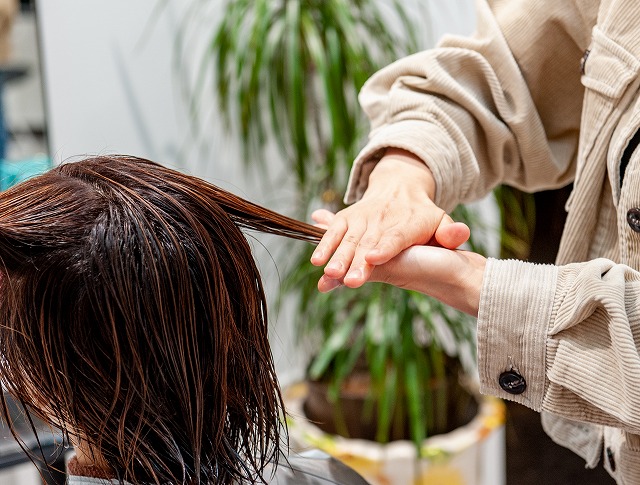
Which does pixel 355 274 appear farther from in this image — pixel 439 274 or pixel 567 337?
pixel 567 337

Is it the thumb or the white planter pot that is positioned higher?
the thumb

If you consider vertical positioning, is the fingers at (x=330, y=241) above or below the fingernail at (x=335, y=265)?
above

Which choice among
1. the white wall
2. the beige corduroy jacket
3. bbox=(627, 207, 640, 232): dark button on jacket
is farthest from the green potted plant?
bbox=(627, 207, 640, 232): dark button on jacket

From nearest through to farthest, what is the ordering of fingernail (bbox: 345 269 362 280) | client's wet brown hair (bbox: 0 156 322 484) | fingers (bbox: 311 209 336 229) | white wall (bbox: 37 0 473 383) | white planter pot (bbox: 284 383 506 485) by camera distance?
client's wet brown hair (bbox: 0 156 322 484)
fingernail (bbox: 345 269 362 280)
fingers (bbox: 311 209 336 229)
white planter pot (bbox: 284 383 506 485)
white wall (bbox: 37 0 473 383)

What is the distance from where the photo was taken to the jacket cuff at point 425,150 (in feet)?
3.17

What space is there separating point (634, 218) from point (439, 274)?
0.24 m

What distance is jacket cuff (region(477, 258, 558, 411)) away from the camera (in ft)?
2.49

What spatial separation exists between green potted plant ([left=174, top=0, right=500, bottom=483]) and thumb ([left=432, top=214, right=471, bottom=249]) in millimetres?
1038

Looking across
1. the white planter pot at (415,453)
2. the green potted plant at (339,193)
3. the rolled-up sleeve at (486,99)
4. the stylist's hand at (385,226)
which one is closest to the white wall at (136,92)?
the green potted plant at (339,193)

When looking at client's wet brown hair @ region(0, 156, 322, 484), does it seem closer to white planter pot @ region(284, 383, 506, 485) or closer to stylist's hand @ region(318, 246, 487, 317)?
stylist's hand @ region(318, 246, 487, 317)

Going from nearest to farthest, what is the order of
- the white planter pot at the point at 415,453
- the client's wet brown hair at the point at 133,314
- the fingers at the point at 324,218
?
the client's wet brown hair at the point at 133,314
the fingers at the point at 324,218
the white planter pot at the point at 415,453

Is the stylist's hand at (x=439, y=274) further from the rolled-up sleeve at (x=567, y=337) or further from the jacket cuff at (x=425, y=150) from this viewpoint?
the jacket cuff at (x=425, y=150)

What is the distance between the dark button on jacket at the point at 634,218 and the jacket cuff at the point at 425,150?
0.25 m

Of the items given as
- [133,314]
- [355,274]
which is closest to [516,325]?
[355,274]
